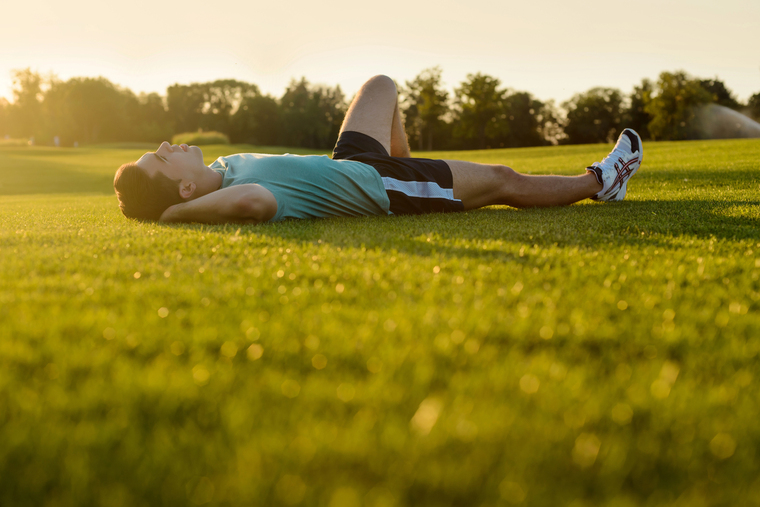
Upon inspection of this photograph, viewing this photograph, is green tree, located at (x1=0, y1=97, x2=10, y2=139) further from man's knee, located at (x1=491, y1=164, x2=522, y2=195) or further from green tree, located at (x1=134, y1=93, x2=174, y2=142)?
man's knee, located at (x1=491, y1=164, x2=522, y2=195)

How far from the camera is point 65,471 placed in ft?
3.05

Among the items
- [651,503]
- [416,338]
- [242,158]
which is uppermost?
[242,158]

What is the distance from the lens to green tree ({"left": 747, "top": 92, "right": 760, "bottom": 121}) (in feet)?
216

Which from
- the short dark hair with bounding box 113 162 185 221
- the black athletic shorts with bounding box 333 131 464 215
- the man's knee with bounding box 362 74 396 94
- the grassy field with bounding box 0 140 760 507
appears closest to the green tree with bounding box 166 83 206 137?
the man's knee with bounding box 362 74 396 94

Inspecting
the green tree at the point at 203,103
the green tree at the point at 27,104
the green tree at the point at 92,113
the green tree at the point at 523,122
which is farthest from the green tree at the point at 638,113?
the green tree at the point at 27,104

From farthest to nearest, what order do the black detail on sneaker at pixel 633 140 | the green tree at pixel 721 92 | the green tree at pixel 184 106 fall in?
the green tree at pixel 184 106 → the green tree at pixel 721 92 → the black detail on sneaker at pixel 633 140

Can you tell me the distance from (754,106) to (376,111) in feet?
273

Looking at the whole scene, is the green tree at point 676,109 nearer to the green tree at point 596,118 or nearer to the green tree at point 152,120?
the green tree at point 596,118

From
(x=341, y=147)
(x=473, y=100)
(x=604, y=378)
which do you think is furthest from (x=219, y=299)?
(x=473, y=100)

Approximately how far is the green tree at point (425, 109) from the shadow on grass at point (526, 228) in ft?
201

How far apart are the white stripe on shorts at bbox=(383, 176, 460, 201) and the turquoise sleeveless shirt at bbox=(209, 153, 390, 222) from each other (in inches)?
3.9

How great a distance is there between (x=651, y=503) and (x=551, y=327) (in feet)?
2.50

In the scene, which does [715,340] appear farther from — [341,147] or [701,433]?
[341,147]

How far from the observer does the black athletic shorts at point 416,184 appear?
4750 millimetres
